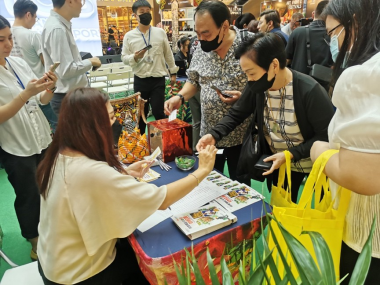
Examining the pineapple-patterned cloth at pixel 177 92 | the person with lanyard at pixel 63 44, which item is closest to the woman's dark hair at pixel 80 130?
the person with lanyard at pixel 63 44

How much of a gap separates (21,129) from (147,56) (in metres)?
2.12

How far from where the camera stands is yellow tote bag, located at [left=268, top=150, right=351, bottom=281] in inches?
37.9

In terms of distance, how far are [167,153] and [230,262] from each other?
79cm

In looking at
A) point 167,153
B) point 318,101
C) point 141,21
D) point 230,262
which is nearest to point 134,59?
point 141,21

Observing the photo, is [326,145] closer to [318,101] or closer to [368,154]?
[368,154]

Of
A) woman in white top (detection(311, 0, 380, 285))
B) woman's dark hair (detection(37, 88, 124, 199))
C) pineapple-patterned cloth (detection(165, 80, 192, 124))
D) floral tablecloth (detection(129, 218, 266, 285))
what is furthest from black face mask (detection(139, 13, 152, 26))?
floral tablecloth (detection(129, 218, 266, 285))

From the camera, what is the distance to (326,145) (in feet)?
3.49

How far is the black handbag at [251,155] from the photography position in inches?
66.7

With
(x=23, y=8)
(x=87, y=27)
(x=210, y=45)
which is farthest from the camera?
(x=87, y=27)

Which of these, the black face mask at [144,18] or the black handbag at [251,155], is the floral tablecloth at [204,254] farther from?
the black face mask at [144,18]

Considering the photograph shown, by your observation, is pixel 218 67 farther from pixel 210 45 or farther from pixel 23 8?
pixel 23 8

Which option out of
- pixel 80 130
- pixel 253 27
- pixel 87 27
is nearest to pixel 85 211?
pixel 80 130

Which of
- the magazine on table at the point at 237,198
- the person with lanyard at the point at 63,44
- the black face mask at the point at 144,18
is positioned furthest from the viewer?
the black face mask at the point at 144,18

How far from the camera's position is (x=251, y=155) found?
1700 mm
